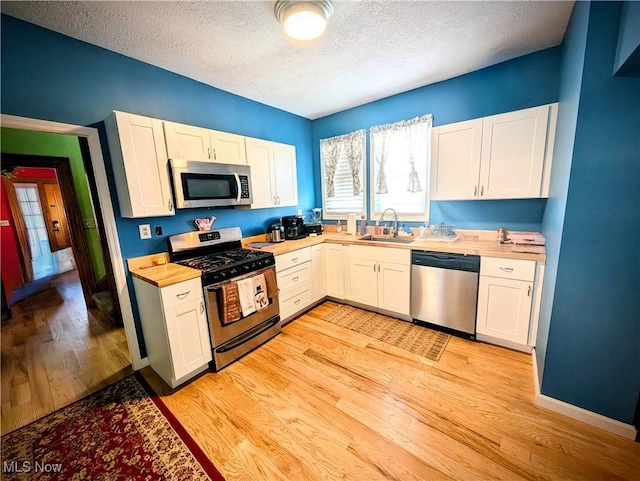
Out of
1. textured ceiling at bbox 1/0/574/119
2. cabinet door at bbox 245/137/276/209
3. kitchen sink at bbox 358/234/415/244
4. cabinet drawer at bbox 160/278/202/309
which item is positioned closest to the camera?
textured ceiling at bbox 1/0/574/119

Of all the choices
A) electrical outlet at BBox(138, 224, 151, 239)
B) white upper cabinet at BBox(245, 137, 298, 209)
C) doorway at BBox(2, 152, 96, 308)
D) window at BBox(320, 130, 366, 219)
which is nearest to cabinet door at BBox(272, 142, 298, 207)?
white upper cabinet at BBox(245, 137, 298, 209)

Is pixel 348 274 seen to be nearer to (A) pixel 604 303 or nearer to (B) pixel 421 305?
(B) pixel 421 305

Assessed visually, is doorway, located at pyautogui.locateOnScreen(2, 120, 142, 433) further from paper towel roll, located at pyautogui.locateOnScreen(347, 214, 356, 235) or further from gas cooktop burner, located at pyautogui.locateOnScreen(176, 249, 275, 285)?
paper towel roll, located at pyautogui.locateOnScreen(347, 214, 356, 235)

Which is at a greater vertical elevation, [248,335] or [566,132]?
[566,132]

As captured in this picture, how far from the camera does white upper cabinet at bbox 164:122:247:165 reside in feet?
6.92

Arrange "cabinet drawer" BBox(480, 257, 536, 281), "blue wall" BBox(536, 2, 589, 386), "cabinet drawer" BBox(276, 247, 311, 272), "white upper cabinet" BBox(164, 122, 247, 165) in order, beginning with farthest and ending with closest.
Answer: "cabinet drawer" BBox(276, 247, 311, 272) < "white upper cabinet" BBox(164, 122, 247, 165) < "cabinet drawer" BBox(480, 257, 536, 281) < "blue wall" BBox(536, 2, 589, 386)

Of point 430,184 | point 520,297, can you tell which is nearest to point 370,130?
point 430,184

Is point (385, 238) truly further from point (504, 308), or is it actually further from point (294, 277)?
point (504, 308)

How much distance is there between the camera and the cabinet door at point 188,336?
180 cm

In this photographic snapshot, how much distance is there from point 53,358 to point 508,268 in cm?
447

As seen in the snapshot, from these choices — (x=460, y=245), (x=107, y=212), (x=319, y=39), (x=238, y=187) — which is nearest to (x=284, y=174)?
(x=238, y=187)

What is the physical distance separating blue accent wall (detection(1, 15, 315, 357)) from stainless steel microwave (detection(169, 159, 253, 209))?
313 mm

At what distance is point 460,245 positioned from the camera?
7.91 feet

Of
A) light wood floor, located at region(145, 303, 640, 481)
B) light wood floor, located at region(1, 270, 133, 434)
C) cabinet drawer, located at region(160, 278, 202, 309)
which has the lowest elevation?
light wood floor, located at region(145, 303, 640, 481)
